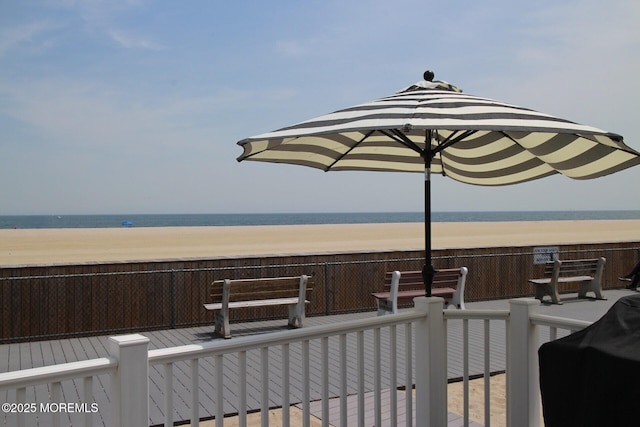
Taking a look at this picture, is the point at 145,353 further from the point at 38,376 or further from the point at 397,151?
the point at 397,151

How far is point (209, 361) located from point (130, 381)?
16.4ft

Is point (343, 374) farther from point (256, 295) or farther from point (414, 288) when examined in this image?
point (414, 288)

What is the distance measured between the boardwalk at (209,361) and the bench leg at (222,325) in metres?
0.14

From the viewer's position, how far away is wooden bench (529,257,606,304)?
40.6ft

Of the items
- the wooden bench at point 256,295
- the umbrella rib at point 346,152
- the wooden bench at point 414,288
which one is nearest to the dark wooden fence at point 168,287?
the wooden bench at point 256,295

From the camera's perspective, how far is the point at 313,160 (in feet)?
19.5

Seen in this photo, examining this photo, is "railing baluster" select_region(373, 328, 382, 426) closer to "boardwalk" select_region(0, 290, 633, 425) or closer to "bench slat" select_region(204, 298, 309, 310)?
"boardwalk" select_region(0, 290, 633, 425)

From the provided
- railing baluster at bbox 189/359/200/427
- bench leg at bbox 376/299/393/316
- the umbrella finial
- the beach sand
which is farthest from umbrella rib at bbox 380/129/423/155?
bench leg at bbox 376/299/393/316

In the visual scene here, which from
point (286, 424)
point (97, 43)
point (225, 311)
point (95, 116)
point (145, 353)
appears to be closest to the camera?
point (145, 353)

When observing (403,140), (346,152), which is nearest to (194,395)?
(403,140)

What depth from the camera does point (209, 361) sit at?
24.7 feet

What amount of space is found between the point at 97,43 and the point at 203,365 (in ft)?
79.2

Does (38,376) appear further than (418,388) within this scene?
No

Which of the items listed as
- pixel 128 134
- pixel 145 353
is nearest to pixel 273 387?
pixel 145 353
